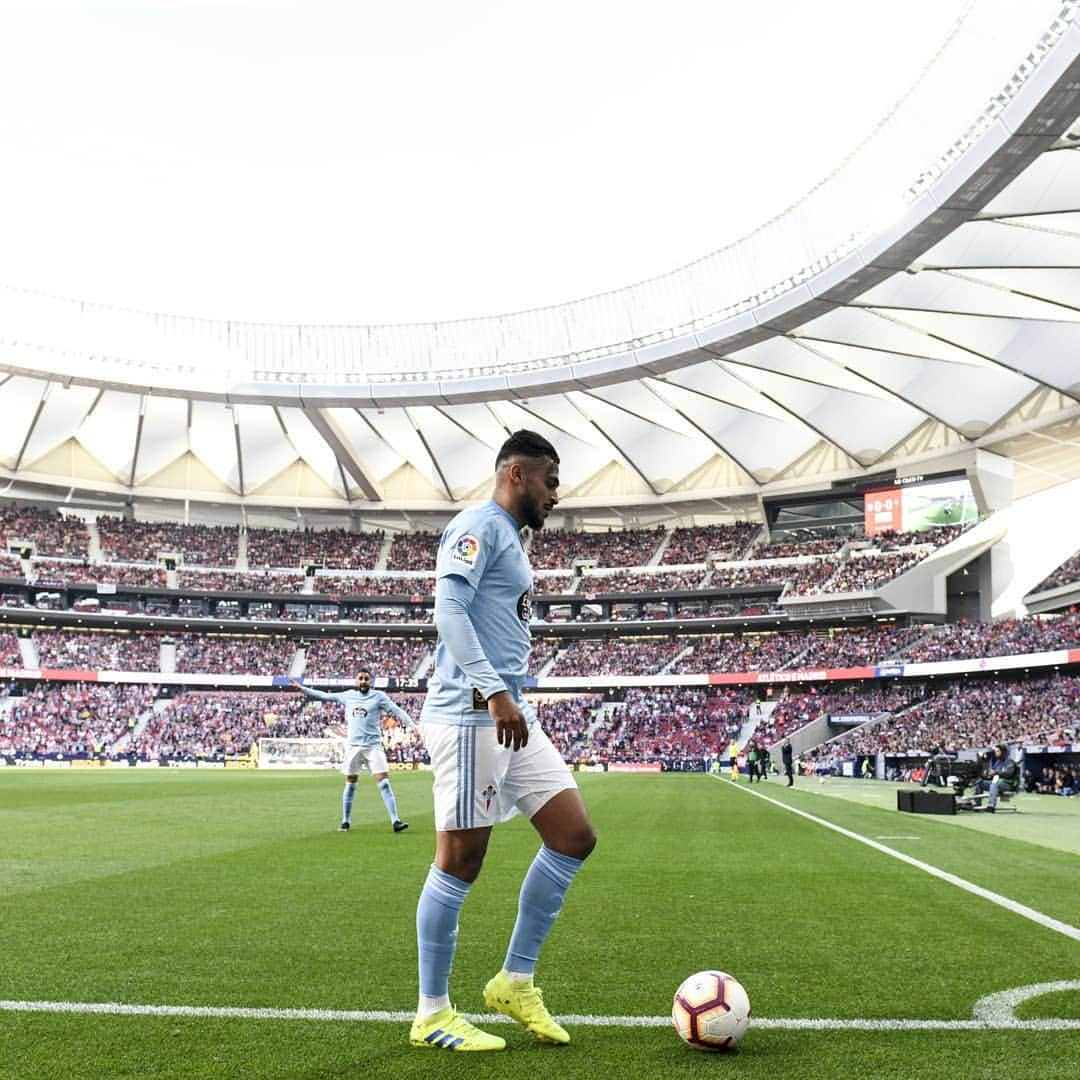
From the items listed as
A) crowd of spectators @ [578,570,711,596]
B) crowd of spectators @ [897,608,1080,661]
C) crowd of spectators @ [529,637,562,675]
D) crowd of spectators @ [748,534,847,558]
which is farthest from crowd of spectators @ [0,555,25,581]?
crowd of spectators @ [897,608,1080,661]

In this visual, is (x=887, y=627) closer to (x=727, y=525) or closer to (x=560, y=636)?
(x=727, y=525)

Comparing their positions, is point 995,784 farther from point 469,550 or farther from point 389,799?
point 469,550

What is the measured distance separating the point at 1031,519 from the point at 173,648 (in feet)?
172

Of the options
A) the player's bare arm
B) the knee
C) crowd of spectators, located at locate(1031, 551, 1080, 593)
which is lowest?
the knee

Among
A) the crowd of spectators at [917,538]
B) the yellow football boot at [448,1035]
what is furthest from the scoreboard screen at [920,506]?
the yellow football boot at [448,1035]

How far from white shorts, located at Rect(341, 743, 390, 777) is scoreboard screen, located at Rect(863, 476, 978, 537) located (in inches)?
1938

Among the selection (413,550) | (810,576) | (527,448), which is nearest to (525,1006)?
(527,448)

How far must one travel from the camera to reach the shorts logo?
441 cm

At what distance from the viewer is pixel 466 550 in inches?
174

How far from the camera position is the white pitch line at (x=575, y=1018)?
13.7 ft

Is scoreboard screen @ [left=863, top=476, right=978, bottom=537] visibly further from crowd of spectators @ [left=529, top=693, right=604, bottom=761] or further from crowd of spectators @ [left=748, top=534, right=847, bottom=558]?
crowd of spectators @ [left=529, top=693, right=604, bottom=761]

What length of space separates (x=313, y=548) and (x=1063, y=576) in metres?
48.7

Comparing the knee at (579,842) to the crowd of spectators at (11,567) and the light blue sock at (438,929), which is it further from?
the crowd of spectators at (11,567)

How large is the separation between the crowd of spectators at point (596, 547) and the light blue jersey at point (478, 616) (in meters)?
66.3
